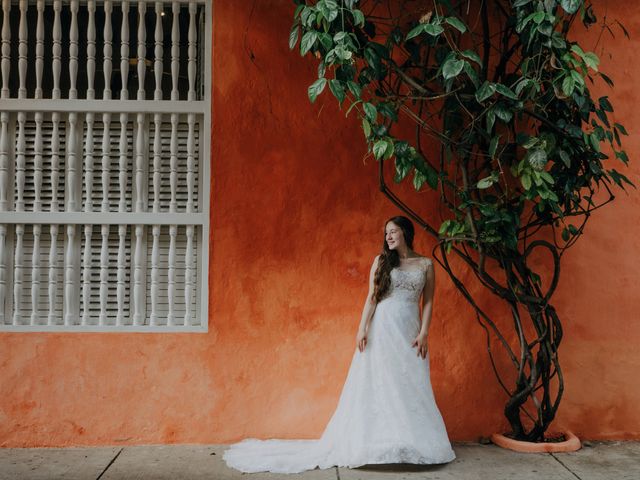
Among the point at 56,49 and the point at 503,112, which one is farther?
the point at 56,49

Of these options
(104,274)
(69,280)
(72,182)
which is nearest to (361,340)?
(104,274)

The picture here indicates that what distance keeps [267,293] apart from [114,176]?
4.96ft

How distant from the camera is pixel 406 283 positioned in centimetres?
466

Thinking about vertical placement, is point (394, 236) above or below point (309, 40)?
below

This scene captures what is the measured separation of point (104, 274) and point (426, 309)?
2.45 meters

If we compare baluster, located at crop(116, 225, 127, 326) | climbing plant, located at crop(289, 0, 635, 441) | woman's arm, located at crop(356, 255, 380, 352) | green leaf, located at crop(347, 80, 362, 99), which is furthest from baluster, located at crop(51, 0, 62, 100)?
woman's arm, located at crop(356, 255, 380, 352)

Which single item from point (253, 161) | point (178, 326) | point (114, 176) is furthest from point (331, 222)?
point (114, 176)

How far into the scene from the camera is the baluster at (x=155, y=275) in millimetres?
5027

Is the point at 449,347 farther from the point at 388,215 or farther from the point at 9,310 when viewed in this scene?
the point at 9,310

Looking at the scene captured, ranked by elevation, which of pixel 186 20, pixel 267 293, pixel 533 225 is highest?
pixel 186 20

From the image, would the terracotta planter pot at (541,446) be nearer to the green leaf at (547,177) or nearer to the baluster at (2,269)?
the green leaf at (547,177)

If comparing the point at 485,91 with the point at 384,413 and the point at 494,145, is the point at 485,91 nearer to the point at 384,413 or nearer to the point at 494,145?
the point at 494,145

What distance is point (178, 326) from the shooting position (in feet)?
16.5

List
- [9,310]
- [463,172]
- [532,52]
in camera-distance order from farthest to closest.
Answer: [9,310], [463,172], [532,52]
